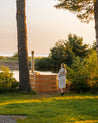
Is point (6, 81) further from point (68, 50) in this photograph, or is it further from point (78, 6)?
point (68, 50)

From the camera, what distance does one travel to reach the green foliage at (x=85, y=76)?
13.4m

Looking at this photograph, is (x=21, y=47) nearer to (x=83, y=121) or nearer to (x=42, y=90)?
(x=42, y=90)

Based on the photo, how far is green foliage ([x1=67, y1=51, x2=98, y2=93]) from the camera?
13445mm

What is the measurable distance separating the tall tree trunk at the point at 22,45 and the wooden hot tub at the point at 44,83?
99cm

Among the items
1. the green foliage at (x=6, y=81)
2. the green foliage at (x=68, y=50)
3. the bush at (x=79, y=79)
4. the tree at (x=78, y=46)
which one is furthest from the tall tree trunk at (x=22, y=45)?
the tree at (x=78, y=46)

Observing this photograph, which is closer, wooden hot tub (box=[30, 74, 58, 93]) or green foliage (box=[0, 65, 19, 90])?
green foliage (box=[0, 65, 19, 90])

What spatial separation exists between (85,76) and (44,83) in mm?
2392

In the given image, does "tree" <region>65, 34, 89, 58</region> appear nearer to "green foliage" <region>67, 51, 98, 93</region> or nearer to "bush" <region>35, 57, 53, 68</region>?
"bush" <region>35, 57, 53, 68</region>

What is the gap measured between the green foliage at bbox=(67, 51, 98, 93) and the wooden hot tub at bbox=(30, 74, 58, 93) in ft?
3.32

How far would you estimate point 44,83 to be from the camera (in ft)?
44.8

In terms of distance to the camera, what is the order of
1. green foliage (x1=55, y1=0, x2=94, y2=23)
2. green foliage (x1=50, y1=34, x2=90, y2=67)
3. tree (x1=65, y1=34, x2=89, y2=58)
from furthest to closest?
tree (x1=65, y1=34, x2=89, y2=58) → green foliage (x1=50, y1=34, x2=90, y2=67) → green foliage (x1=55, y1=0, x2=94, y2=23)

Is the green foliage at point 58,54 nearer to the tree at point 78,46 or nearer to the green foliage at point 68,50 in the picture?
the green foliage at point 68,50

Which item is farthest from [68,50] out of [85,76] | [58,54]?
[85,76]

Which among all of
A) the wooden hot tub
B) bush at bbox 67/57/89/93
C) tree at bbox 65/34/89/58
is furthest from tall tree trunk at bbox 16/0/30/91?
tree at bbox 65/34/89/58
